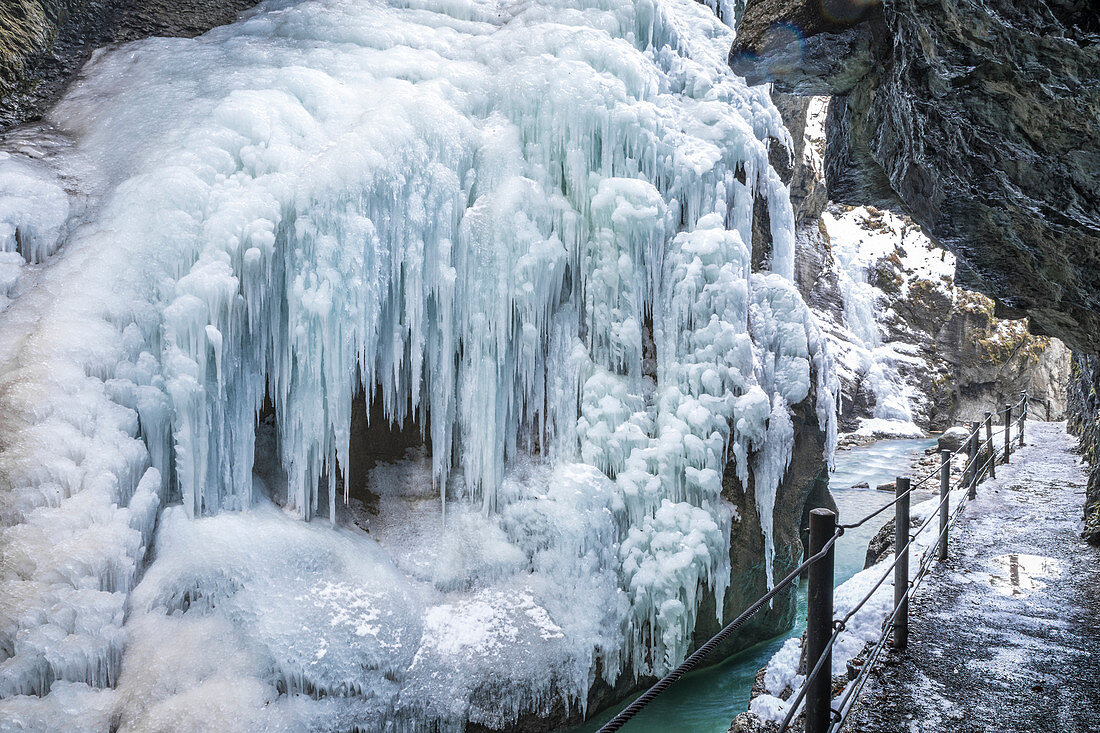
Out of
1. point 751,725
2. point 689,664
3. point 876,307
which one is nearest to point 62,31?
point 689,664

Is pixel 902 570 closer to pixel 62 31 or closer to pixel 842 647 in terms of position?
pixel 842 647

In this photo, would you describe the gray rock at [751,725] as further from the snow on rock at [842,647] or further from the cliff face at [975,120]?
the cliff face at [975,120]

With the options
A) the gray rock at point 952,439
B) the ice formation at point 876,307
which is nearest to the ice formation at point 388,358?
the gray rock at point 952,439

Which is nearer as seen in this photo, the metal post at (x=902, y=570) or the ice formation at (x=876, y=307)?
the metal post at (x=902, y=570)

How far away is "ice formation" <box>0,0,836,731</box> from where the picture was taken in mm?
4305

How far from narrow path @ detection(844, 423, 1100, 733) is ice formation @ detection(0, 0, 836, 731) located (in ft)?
6.59

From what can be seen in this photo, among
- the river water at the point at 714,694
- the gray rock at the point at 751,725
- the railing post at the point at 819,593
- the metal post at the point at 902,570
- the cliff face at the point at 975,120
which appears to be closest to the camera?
the railing post at the point at 819,593

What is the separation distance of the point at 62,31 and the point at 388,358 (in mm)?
4801

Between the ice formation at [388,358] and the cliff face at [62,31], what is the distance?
29 cm

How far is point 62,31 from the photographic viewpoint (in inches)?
253

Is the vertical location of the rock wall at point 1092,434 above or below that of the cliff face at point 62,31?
below

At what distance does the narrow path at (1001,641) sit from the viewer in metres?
2.60

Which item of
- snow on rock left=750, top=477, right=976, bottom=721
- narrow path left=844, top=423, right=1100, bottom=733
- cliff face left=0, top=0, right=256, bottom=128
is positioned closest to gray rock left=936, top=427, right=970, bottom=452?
narrow path left=844, top=423, right=1100, bottom=733

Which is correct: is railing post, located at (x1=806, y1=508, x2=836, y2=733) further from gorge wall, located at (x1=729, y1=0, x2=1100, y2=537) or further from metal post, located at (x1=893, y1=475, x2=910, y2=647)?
gorge wall, located at (x1=729, y1=0, x2=1100, y2=537)
